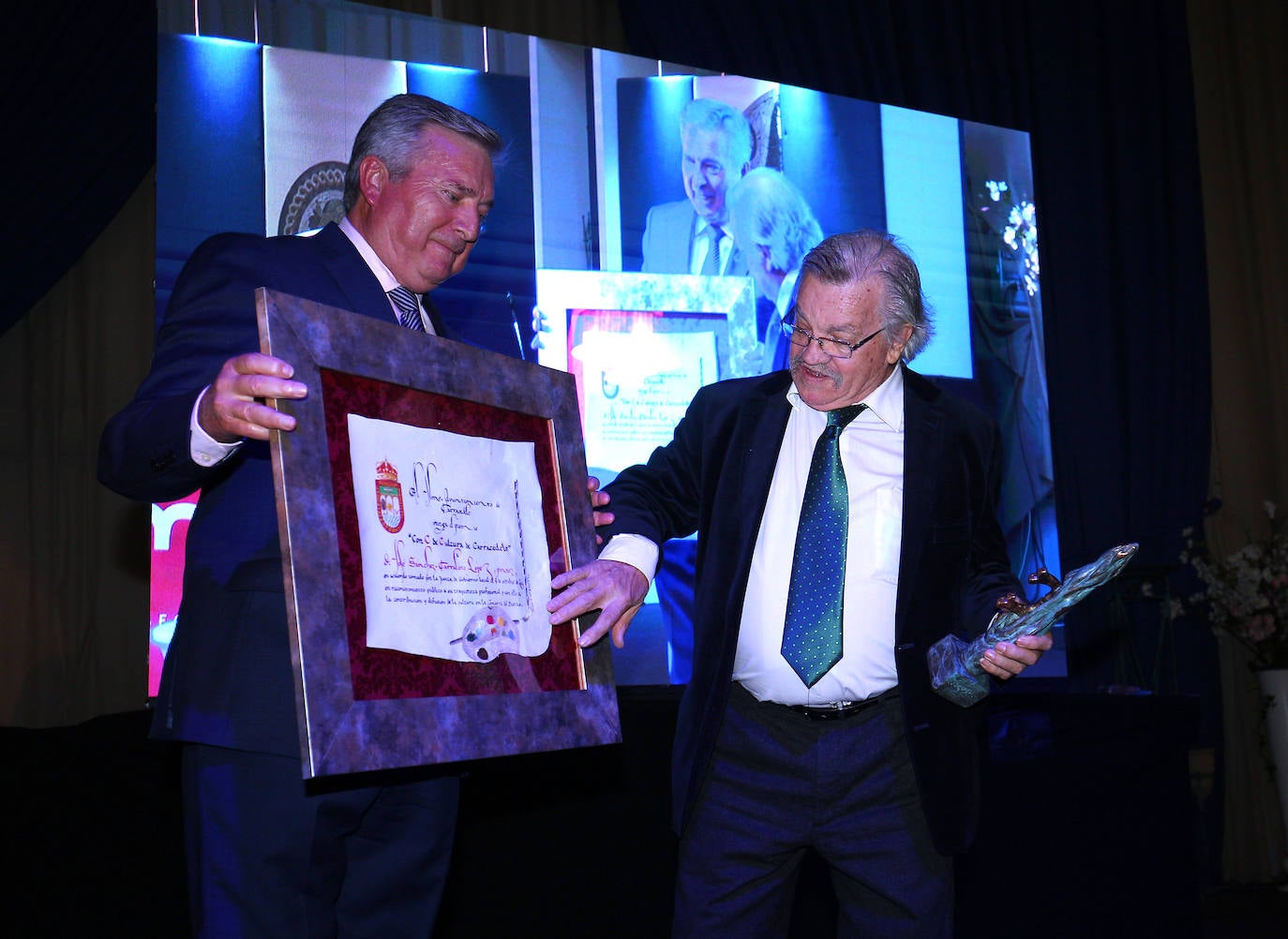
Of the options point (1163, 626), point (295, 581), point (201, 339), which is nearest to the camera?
point (295, 581)

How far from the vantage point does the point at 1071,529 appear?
517 centimetres

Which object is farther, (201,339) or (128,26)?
(128,26)

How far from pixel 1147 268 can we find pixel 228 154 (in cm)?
421

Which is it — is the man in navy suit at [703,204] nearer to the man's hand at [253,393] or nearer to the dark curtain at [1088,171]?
the dark curtain at [1088,171]

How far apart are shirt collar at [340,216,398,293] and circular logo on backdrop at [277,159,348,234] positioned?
1.67m

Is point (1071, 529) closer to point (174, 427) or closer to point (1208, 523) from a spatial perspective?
point (1208, 523)

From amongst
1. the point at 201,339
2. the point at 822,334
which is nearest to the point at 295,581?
the point at 201,339

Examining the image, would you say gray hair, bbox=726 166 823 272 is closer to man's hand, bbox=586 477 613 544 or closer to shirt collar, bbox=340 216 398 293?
man's hand, bbox=586 477 613 544

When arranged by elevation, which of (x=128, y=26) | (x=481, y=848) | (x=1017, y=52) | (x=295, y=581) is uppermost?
(x=1017, y=52)

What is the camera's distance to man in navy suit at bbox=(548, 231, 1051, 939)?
194 cm

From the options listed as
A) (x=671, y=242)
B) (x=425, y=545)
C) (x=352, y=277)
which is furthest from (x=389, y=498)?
(x=671, y=242)

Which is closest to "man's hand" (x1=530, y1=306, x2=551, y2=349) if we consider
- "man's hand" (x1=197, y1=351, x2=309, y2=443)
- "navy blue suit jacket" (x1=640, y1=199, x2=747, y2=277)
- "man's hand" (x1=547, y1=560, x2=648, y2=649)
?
"navy blue suit jacket" (x1=640, y1=199, x2=747, y2=277)

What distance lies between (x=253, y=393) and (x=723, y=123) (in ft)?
9.92

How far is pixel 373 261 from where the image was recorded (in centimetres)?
178
